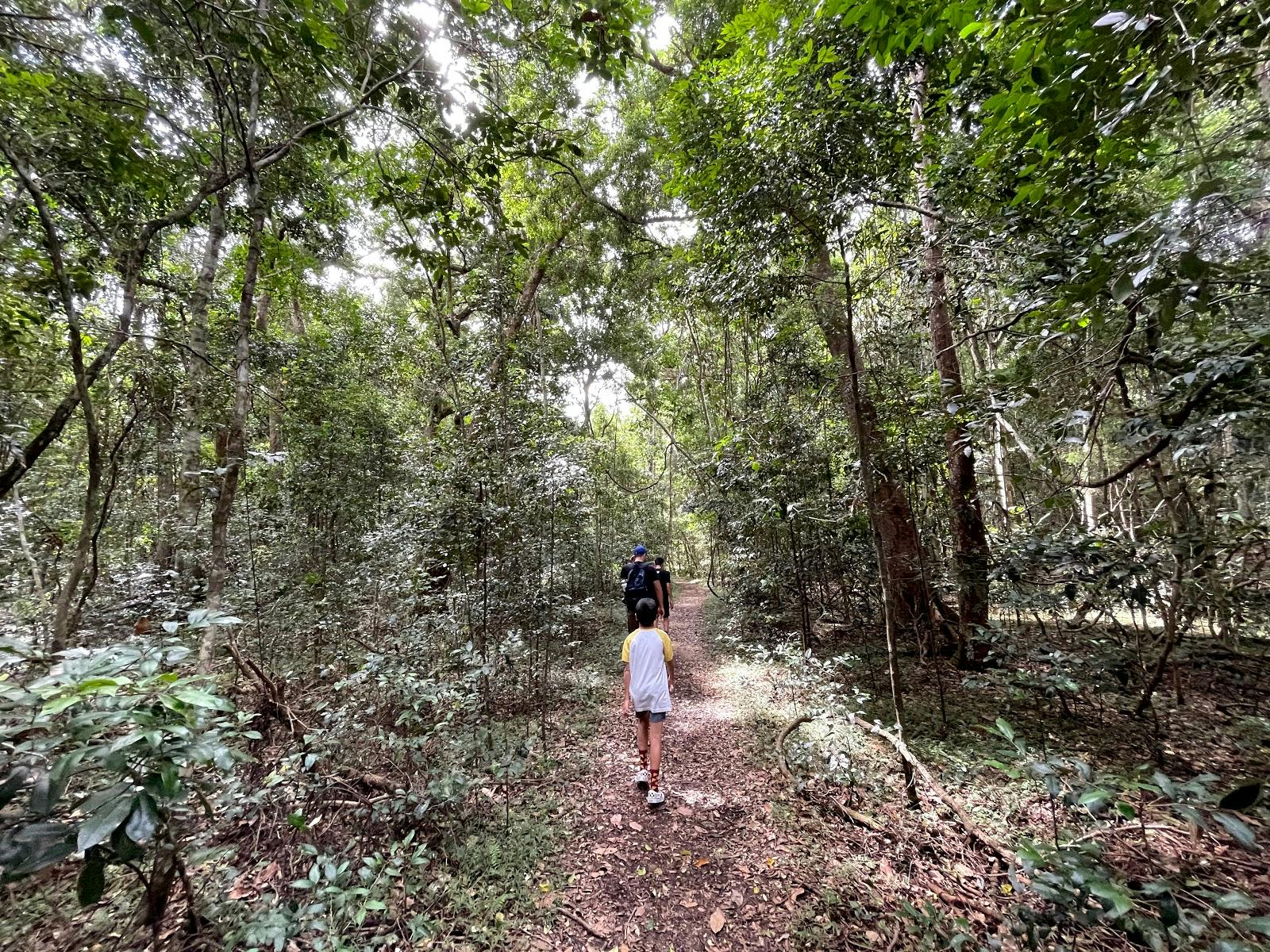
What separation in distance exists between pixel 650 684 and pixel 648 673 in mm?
95

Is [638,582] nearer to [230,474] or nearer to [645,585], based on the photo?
[645,585]

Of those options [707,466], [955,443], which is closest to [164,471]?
[707,466]

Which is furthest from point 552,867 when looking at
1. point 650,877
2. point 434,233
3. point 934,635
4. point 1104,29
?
point 1104,29

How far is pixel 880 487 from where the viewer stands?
5801mm

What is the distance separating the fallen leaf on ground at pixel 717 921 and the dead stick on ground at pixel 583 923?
2.14 ft

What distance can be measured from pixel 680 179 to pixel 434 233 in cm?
274

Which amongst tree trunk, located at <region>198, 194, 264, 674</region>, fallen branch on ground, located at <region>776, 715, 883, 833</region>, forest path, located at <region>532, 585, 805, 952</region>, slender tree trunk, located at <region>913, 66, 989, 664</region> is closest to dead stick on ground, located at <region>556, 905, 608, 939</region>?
forest path, located at <region>532, 585, 805, 952</region>

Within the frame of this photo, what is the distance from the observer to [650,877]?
333 centimetres

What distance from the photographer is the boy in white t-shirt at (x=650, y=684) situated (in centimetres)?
415

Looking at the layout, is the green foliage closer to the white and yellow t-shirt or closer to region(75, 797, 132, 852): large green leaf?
region(75, 797, 132, 852): large green leaf

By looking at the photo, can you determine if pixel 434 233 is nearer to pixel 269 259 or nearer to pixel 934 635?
pixel 269 259

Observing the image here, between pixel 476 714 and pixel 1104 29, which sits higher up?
pixel 1104 29

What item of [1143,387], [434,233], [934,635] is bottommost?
[934,635]

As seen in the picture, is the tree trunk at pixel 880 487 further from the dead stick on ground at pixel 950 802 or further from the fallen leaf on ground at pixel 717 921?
the fallen leaf on ground at pixel 717 921
